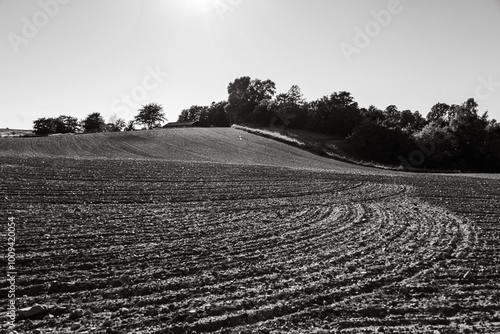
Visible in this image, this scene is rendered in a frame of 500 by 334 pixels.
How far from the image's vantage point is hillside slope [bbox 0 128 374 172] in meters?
40.3

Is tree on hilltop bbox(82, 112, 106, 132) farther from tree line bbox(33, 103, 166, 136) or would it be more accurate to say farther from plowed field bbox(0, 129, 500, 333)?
plowed field bbox(0, 129, 500, 333)

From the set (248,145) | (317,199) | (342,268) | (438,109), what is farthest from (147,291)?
(438,109)

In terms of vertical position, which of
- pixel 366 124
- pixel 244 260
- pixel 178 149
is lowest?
pixel 244 260

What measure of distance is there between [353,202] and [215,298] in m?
12.4

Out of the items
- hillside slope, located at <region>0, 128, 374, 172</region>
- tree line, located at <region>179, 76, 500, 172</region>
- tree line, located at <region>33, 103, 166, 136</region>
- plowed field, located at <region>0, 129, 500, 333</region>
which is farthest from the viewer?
tree line, located at <region>33, 103, 166, 136</region>

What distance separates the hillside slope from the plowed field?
22343 millimetres

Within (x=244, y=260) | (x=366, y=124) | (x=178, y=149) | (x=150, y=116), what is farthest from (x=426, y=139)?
(x=150, y=116)

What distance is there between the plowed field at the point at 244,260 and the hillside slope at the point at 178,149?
22343mm

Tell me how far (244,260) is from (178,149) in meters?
40.6

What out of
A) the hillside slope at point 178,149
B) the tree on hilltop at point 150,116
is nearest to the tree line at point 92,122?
the tree on hilltop at point 150,116

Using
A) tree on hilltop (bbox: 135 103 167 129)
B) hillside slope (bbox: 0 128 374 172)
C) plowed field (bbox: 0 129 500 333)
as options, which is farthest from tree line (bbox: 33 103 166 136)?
plowed field (bbox: 0 129 500 333)

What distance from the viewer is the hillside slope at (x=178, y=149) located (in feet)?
132

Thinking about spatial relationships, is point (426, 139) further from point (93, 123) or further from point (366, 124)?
point (93, 123)

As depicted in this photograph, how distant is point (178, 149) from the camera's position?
47.3 m
